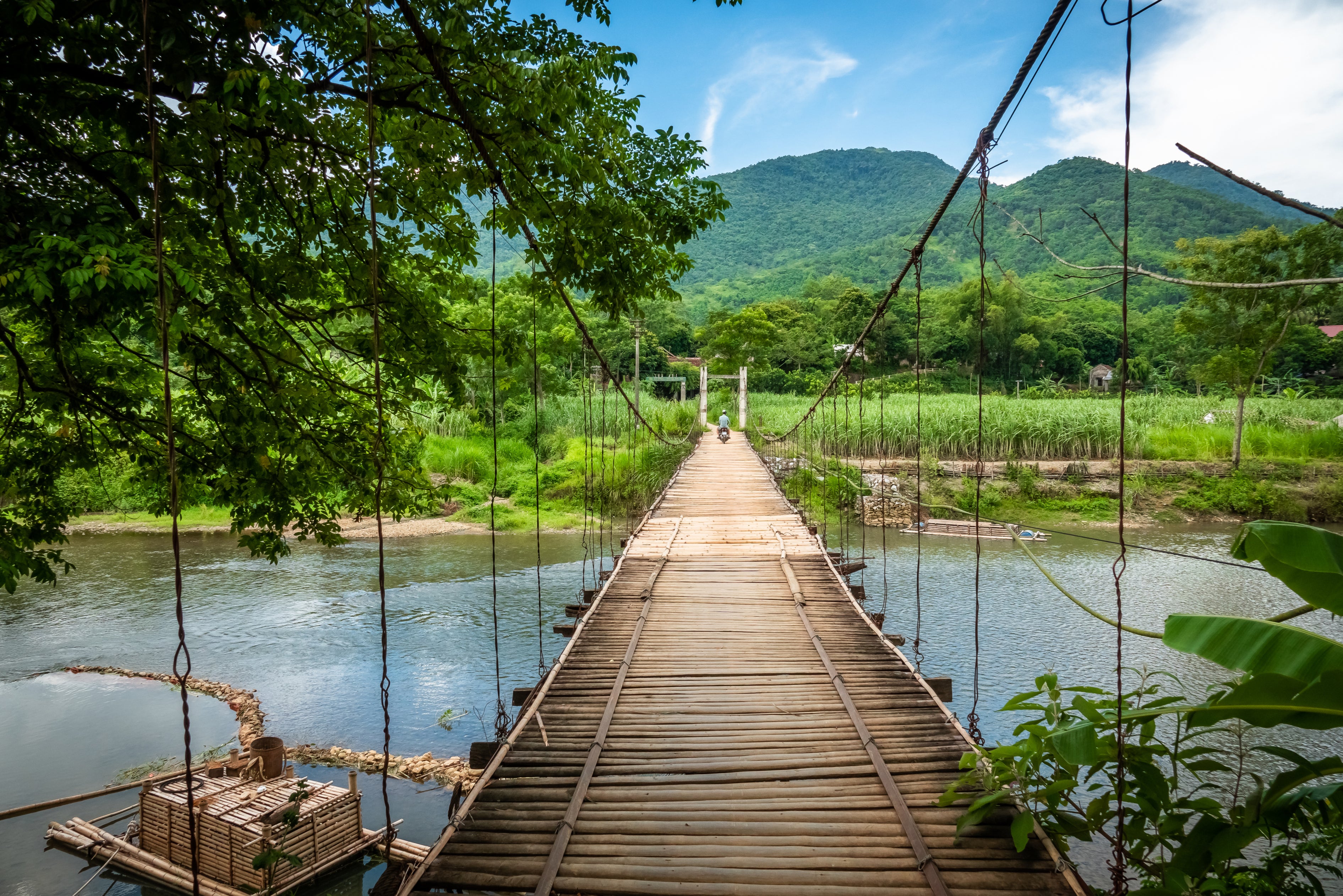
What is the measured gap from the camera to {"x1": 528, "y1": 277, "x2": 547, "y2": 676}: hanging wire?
3980 mm

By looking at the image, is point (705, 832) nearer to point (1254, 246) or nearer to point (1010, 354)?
point (1254, 246)

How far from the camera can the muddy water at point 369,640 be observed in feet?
16.9

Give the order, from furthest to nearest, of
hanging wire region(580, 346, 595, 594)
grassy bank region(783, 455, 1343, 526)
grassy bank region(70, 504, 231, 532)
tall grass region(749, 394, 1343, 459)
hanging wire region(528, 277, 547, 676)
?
tall grass region(749, 394, 1343, 459) < grassy bank region(70, 504, 231, 532) < grassy bank region(783, 455, 1343, 526) < hanging wire region(580, 346, 595, 594) < hanging wire region(528, 277, 547, 676)

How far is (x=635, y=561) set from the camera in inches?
202

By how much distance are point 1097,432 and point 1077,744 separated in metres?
13.7

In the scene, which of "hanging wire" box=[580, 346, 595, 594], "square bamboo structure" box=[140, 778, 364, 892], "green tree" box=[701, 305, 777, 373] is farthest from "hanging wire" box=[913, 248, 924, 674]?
"green tree" box=[701, 305, 777, 373]

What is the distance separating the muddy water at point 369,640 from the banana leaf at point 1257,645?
3.71 metres

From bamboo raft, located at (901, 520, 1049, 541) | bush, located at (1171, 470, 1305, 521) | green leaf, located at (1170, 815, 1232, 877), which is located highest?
green leaf, located at (1170, 815, 1232, 877)

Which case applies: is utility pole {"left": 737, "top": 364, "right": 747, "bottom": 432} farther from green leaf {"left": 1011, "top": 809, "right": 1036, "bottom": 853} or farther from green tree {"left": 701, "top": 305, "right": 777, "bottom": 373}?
green leaf {"left": 1011, "top": 809, "right": 1036, "bottom": 853}

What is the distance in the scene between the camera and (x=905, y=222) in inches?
1903

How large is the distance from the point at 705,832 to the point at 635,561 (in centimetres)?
320

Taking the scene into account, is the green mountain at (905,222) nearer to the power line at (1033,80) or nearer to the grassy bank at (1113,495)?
the power line at (1033,80)

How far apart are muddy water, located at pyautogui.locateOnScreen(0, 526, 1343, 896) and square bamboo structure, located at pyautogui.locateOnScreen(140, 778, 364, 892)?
257 millimetres

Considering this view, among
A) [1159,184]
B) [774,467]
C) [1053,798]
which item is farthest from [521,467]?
[1159,184]
